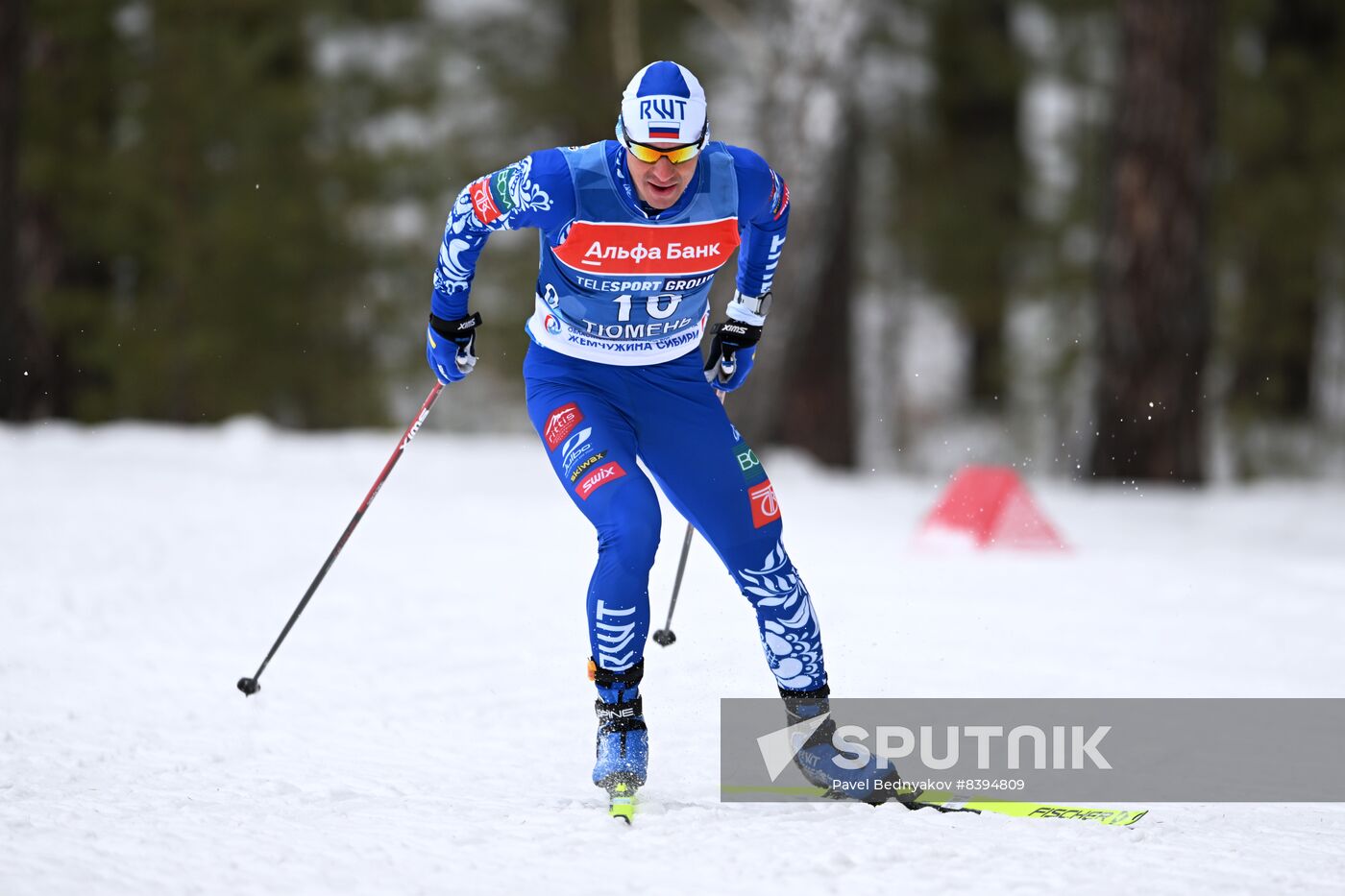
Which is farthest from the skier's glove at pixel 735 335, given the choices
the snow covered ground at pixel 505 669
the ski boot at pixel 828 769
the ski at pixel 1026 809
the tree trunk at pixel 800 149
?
the tree trunk at pixel 800 149

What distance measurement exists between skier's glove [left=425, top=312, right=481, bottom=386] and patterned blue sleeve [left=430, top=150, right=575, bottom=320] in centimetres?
3

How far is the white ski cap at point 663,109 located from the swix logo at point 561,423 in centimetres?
80

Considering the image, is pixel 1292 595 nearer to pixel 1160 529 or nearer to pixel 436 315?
pixel 1160 529

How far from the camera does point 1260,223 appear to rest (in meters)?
15.9

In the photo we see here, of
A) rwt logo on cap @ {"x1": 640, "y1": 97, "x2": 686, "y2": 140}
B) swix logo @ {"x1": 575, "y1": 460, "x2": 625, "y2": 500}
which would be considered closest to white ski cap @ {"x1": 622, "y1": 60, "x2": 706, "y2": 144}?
rwt logo on cap @ {"x1": 640, "y1": 97, "x2": 686, "y2": 140}

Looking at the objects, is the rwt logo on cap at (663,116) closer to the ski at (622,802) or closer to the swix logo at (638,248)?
the swix logo at (638,248)

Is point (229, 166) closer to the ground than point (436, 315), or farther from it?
farther from it

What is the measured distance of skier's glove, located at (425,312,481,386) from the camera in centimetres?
448

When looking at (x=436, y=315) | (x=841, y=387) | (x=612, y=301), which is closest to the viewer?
(x=612, y=301)

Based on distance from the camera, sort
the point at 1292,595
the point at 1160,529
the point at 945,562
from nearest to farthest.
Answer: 1. the point at 1292,595
2. the point at 945,562
3. the point at 1160,529

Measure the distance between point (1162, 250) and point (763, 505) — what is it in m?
7.34

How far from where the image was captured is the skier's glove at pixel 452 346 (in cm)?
448

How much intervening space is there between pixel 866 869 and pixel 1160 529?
6.13 metres

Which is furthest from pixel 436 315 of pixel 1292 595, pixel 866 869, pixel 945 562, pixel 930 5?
pixel 930 5
